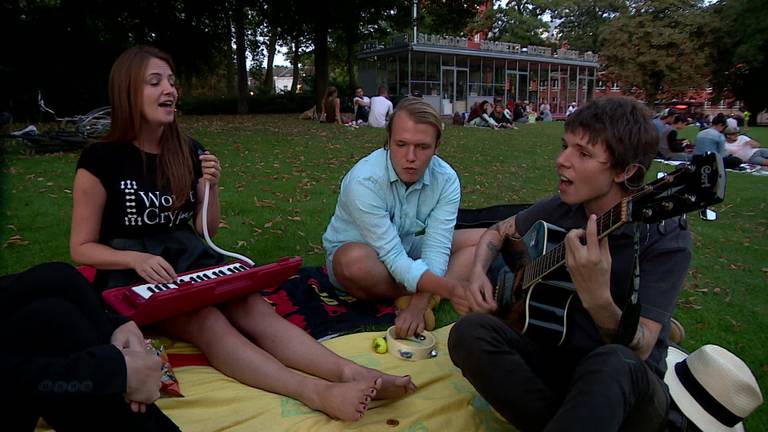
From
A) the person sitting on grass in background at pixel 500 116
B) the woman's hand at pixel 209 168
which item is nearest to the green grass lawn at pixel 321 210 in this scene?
the woman's hand at pixel 209 168

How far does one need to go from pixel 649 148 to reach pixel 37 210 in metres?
6.43

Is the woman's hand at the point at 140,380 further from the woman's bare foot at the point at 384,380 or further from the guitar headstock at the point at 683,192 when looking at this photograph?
the guitar headstock at the point at 683,192

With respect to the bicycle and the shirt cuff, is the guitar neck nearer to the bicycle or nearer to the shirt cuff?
the shirt cuff

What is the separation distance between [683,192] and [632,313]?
1.57 feet

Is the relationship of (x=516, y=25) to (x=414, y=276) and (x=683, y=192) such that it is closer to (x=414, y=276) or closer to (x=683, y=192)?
(x=414, y=276)

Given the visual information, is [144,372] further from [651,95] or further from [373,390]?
[651,95]

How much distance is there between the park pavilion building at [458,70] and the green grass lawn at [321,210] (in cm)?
1721

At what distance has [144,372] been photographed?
1756 mm

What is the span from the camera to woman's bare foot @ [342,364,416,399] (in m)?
2.50

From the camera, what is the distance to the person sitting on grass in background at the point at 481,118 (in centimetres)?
2210

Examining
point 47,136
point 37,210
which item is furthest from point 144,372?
point 47,136

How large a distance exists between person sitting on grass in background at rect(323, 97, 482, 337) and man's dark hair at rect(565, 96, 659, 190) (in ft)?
3.62

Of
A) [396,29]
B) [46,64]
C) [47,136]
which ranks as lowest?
[47,136]

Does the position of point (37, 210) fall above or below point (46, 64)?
Result: below
